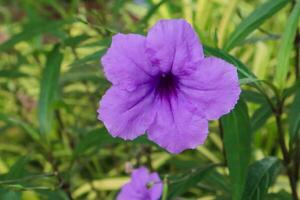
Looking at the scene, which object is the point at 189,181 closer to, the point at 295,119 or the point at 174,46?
the point at 295,119

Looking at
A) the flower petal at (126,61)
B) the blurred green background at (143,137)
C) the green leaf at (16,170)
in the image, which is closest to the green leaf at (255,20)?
the blurred green background at (143,137)

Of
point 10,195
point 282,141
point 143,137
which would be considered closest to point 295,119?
point 282,141

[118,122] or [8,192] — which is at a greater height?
[118,122]

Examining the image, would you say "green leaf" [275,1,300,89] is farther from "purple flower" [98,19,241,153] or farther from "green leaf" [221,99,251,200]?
"purple flower" [98,19,241,153]

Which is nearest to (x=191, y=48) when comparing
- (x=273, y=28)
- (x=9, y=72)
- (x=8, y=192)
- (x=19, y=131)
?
(x=8, y=192)

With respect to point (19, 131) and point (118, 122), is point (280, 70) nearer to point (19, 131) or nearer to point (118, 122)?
point (118, 122)

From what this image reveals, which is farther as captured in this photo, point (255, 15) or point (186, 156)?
point (186, 156)
